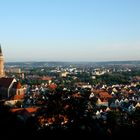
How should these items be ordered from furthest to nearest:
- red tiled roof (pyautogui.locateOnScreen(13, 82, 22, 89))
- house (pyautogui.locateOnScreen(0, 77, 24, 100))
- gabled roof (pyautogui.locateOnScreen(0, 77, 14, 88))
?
gabled roof (pyautogui.locateOnScreen(0, 77, 14, 88)), house (pyautogui.locateOnScreen(0, 77, 24, 100)), red tiled roof (pyautogui.locateOnScreen(13, 82, 22, 89))

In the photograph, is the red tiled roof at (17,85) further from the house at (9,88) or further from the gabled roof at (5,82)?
the gabled roof at (5,82)

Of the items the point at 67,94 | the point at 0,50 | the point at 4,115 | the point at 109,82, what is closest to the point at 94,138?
the point at 67,94

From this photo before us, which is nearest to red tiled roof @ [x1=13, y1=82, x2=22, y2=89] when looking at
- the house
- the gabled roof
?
the house

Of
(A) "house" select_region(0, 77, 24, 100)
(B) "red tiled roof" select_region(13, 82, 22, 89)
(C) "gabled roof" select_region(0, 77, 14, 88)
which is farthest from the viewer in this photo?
(C) "gabled roof" select_region(0, 77, 14, 88)

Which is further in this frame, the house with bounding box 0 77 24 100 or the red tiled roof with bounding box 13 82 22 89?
the house with bounding box 0 77 24 100

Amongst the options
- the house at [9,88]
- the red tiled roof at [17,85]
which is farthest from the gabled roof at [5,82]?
the red tiled roof at [17,85]

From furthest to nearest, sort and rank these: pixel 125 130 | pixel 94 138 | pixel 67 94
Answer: pixel 125 130 → pixel 67 94 → pixel 94 138

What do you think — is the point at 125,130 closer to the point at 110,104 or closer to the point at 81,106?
the point at 81,106

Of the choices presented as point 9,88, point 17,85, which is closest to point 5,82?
point 9,88

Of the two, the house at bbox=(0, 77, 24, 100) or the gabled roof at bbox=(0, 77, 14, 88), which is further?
the gabled roof at bbox=(0, 77, 14, 88)

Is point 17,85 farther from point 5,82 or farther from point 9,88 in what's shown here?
point 5,82

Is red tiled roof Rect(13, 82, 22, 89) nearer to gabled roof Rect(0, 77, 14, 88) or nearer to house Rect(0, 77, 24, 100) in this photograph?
house Rect(0, 77, 24, 100)
